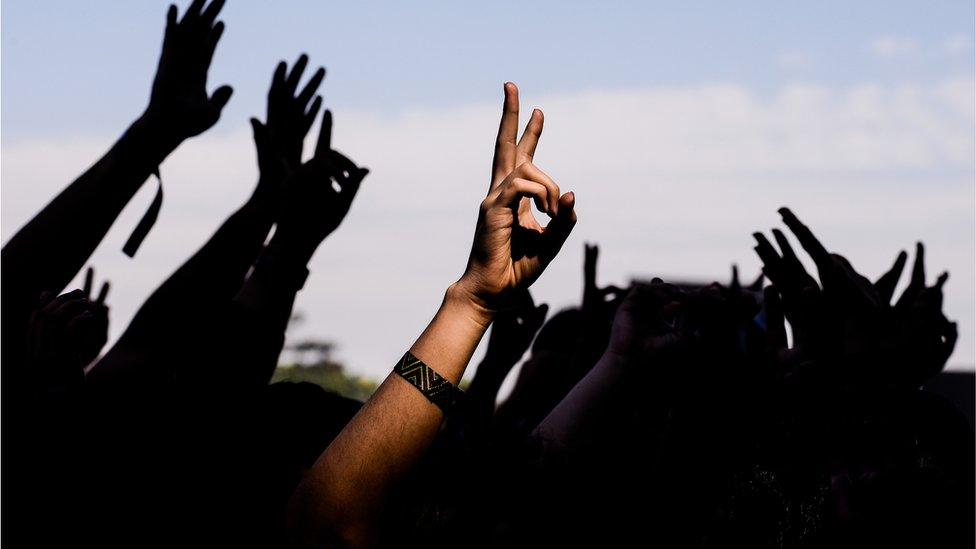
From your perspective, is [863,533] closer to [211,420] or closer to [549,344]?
[211,420]

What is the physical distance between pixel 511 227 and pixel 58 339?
1334 millimetres

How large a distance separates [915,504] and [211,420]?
197 centimetres

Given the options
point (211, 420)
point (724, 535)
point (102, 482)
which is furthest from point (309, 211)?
point (724, 535)

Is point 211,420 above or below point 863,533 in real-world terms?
below

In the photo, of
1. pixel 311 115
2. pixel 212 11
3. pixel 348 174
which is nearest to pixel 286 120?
pixel 311 115

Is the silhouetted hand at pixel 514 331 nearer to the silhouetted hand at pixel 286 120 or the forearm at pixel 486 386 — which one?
the forearm at pixel 486 386

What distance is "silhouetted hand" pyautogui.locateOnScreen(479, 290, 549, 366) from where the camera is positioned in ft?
13.3

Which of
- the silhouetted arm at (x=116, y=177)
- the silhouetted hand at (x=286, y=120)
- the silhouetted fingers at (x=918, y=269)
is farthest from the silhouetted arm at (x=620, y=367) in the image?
the silhouetted hand at (x=286, y=120)

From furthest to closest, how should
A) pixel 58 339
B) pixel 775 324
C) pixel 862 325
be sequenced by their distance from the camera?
pixel 775 324 < pixel 862 325 < pixel 58 339

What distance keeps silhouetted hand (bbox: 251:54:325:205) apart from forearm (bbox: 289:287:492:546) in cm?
239

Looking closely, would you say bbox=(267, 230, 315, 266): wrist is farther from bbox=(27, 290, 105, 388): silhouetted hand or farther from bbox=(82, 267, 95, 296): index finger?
bbox=(82, 267, 95, 296): index finger

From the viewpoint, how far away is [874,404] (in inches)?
135

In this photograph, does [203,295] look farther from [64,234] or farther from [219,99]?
[64,234]

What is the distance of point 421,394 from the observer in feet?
9.05
